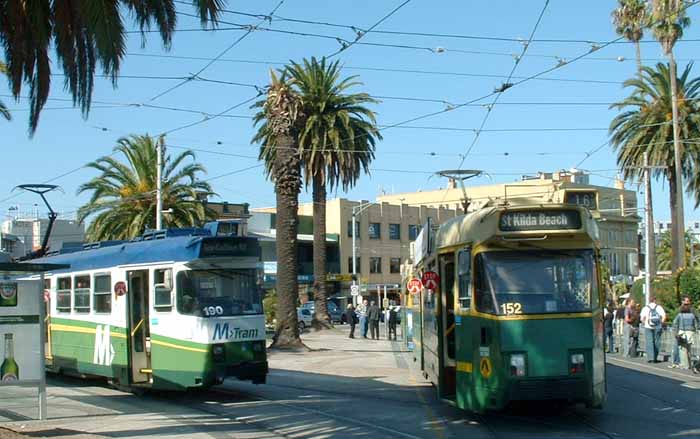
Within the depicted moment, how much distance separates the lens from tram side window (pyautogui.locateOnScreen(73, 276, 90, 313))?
63.0 ft

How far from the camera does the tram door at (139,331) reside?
1728 centimetres

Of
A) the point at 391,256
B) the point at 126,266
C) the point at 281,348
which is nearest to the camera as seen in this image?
the point at 126,266

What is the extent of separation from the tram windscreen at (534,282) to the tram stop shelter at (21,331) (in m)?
6.76

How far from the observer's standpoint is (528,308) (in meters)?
11.9

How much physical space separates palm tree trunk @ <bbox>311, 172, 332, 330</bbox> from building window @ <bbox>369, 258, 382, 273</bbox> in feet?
102

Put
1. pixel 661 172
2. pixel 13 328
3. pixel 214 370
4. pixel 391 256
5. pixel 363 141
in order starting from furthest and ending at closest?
pixel 391 256 → pixel 363 141 → pixel 661 172 → pixel 214 370 → pixel 13 328

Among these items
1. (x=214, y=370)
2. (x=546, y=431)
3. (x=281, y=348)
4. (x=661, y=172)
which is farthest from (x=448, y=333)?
(x=661, y=172)

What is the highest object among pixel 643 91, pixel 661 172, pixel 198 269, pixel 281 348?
pixel 643 91

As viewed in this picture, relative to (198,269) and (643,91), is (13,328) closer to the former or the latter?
(198,269)

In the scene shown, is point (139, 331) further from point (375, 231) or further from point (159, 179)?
point (375, 231)

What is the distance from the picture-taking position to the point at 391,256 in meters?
79.8

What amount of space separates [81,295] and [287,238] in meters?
13.3

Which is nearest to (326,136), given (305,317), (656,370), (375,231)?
(305,317)

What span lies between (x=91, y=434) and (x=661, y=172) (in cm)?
3440
